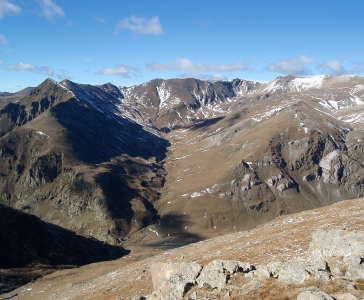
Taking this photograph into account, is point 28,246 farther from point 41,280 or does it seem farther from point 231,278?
point 231,278

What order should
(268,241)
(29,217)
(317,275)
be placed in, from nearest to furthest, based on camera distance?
(317,275)
(268,241)
(29,217)

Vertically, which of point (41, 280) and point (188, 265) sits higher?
point (188, 265)

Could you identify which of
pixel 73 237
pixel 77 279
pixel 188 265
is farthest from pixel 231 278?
pixel 73 237

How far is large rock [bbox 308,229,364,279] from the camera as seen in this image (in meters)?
24.1

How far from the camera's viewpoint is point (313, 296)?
19.8 m

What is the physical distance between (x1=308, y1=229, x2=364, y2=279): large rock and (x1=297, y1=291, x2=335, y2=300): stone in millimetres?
4984

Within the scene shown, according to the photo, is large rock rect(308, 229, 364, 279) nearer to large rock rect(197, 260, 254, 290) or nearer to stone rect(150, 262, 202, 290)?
large rock rect(197, 260, 254, 290)

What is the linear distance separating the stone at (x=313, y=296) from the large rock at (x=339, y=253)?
4984mm

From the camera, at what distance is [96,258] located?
175 m

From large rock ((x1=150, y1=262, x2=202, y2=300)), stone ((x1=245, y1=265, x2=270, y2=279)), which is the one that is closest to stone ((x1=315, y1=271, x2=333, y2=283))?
stone ((x1=245, y1=265, x2=270, y2=279))

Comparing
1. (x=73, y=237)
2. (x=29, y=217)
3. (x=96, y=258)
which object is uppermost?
(x=29, y=217)

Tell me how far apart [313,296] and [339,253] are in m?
9.90

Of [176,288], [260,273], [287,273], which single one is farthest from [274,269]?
[176,288]

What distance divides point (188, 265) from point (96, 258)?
159209 millimetres
